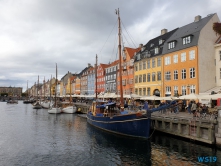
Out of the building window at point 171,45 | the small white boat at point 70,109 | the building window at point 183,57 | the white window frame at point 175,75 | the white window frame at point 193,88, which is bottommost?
the small white boat at point 70,109

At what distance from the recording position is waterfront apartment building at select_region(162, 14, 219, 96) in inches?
1377

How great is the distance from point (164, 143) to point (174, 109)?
8.31m

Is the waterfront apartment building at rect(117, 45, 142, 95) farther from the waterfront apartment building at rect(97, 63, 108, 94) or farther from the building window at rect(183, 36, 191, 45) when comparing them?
the waterfront apartment building at rect(97, 63, 108, 94)

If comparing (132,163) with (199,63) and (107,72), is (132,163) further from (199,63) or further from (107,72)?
(107,72)

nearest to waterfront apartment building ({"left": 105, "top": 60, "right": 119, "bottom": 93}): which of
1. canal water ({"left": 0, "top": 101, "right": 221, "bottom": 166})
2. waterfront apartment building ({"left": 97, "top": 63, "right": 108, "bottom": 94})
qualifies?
waterfront apartment building ({"left": 97, "top": 63, "right": 108, "bottom": 94})

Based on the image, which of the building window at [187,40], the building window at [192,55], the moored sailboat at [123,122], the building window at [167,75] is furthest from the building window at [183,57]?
the moored sailboat at [123,122]

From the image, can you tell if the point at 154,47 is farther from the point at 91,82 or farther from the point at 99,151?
the point at 91,82

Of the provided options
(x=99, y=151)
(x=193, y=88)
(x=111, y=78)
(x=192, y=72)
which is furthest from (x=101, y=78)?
(x=99, y=151)

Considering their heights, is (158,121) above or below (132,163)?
above

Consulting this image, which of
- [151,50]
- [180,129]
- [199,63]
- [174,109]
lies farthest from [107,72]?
[180,129]

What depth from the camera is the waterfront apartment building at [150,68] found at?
4359 cm

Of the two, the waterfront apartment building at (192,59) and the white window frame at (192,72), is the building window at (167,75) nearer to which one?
the waterfront apartment building at (192,59)

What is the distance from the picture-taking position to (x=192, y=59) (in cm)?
3588

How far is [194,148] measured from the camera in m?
18.4
